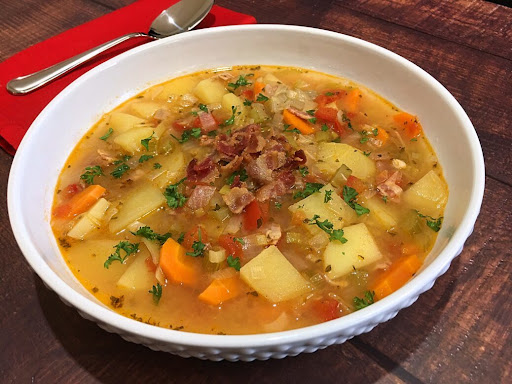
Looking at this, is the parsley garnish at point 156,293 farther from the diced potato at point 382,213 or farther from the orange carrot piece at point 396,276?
the diced potato at point 382,213

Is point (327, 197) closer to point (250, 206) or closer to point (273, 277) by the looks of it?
point (250, 206)

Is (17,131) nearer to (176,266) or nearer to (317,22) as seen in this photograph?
(176,266)

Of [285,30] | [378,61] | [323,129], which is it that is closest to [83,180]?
[323,129]

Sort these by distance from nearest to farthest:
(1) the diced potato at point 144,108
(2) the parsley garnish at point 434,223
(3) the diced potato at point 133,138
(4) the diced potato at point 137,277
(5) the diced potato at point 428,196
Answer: (4) the diced potato at point 137,277
(2) the parsley garnish at point 434,223
(5) the diced potato at point 428,196
(3) the diced potato at point 133,138
(1) the diced potato at point 144,108

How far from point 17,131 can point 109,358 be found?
→ 1570 mm

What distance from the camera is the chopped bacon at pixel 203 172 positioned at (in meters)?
2.24

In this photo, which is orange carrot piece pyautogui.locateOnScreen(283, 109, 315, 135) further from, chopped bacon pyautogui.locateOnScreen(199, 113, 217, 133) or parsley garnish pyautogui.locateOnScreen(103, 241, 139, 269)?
parsley garnish pyautogui.locateOnScreen(103, 241, 139, 269)

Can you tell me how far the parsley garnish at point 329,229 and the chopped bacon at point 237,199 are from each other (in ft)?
0.97

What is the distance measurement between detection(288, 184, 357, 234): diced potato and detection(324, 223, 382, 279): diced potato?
A: 0.26 ft

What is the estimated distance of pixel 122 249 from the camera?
2.02m

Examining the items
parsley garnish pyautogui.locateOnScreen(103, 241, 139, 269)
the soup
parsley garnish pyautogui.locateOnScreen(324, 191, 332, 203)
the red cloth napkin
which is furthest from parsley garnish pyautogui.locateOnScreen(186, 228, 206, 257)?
the red cloth napkin

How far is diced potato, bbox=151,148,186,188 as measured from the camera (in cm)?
231

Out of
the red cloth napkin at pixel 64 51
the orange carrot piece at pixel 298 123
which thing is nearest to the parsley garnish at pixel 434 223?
the orange carrot piece at pixel 298 123

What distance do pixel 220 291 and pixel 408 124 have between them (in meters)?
1.40
